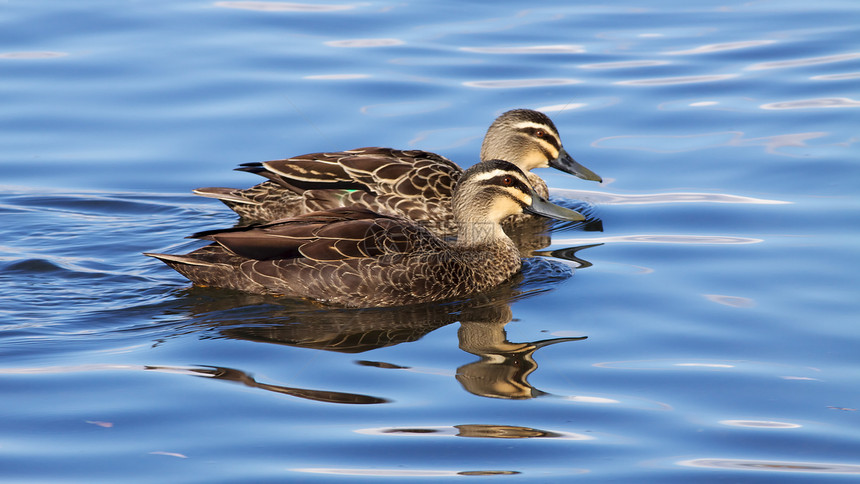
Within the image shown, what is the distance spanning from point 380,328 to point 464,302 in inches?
40.4

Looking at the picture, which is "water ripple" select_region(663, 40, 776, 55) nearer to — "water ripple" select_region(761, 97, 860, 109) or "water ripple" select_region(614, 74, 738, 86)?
"water ripple" select_region(614, 74, 738, 86)

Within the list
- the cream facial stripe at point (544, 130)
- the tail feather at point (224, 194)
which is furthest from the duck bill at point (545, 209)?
the tail feather at point (224, 194)

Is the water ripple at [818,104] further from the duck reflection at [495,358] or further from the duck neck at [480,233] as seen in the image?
the duck reflection at [495,358]

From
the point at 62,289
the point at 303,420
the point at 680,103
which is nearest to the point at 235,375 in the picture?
the point at 303,420

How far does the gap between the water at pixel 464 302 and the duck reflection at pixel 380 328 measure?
1.2 inches

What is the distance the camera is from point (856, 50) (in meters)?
15.4

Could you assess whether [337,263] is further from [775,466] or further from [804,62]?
[804,62]

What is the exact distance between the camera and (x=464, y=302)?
9.02 meters

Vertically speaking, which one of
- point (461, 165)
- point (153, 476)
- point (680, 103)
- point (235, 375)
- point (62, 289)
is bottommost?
point (153, 476)

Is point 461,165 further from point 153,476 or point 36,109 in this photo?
point 153,476

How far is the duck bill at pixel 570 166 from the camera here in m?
11.6

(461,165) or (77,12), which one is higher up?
(77,12)

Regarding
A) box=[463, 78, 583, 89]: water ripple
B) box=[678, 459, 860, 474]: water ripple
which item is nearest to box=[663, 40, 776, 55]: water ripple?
box=[463, 78, 583, 89]: water ripple

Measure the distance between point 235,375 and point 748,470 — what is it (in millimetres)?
3186
